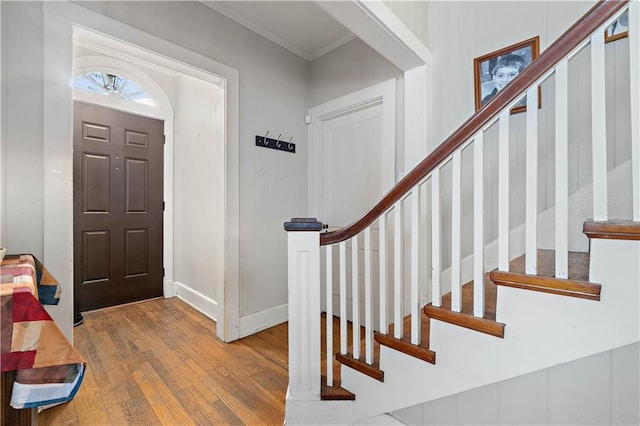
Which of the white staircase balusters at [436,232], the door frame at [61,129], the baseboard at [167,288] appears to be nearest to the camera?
the white staircase balusters at [436,232]

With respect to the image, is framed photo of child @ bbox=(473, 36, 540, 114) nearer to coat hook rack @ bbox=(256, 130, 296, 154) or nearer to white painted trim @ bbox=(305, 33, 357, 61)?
white painted trim @ bbox=(305, 33, 357, 61)

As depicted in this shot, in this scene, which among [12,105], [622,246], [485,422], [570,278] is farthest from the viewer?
[12,105]

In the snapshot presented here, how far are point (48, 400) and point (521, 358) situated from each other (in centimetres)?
140

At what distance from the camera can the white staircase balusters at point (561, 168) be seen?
87cm

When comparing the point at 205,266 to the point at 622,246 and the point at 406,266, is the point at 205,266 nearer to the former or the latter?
the point at 406,266

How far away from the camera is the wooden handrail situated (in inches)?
32.4

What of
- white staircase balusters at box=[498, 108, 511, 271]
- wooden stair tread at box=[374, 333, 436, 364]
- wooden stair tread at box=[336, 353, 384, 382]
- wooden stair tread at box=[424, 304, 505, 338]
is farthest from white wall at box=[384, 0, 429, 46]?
wooden stair tread at box=[336, 353, 384, 382]

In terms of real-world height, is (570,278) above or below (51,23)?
below

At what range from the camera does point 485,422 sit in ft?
4.13

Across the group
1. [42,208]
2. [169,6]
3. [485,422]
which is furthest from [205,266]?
[485,422]

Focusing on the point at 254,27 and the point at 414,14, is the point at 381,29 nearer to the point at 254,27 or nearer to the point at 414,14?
the point at 414,14

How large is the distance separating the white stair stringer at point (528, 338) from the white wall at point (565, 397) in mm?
290

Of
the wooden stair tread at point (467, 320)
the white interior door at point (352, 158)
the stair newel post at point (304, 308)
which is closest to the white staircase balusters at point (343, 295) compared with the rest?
the stair newel post at point (304, 308)

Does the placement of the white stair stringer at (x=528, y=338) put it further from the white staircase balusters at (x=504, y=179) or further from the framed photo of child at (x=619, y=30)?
the framed photo of child at (x=619, y=30)
